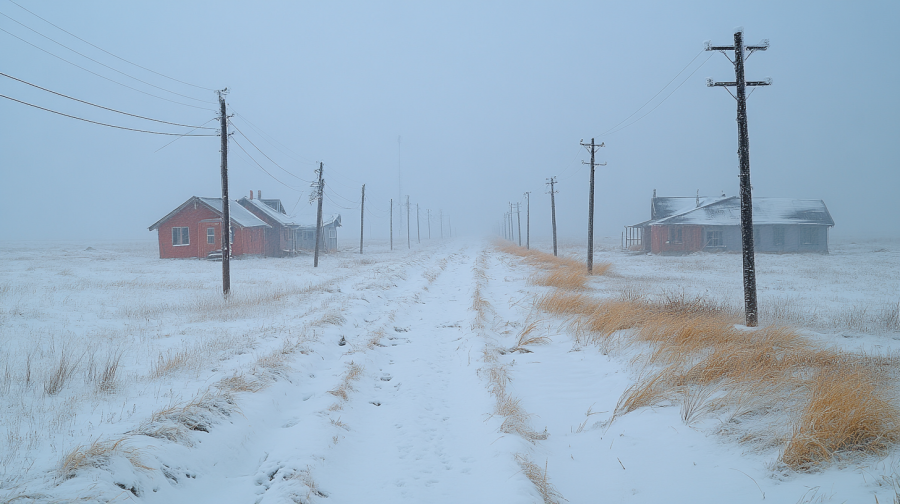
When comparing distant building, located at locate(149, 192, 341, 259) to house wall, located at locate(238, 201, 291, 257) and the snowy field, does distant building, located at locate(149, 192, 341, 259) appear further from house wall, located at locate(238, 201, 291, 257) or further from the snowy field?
the snowy field

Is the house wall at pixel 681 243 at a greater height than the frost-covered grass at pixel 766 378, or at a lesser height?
greater

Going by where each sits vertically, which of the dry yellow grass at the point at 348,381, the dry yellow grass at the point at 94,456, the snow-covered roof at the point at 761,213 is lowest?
the dry yellow grass at the point at 348,381

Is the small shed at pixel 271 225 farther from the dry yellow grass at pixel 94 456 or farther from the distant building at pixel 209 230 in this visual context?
the dry yellow grass at pixel 94 456

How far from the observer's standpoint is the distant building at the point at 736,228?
132 feet

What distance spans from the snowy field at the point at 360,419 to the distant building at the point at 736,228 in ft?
107

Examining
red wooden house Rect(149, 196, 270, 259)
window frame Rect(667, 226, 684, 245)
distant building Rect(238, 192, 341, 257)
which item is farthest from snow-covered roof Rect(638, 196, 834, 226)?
red wooden house Rect(149, 196, 270, 259)

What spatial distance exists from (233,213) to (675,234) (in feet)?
137

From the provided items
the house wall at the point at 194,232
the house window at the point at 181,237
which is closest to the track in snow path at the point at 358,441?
the house wall at the point at 194,232

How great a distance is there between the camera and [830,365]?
18.4 ft

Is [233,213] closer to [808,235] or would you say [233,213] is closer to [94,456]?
[94,456]

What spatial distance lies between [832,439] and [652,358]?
295 cm

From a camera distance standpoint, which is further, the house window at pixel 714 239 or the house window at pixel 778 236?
the house window at pixel 778 236

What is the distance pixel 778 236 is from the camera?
134 ft

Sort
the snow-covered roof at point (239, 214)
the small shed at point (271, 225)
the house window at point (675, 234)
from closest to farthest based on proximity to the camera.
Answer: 1. the snow-covered roof at point (239, 214)
2. the house window at point (675, 234)
3. the small shed at point (271, 225)
